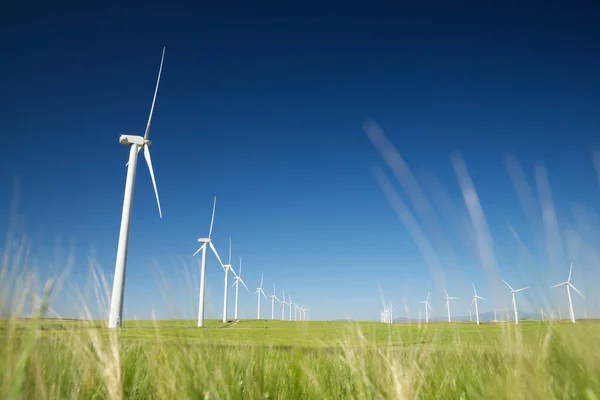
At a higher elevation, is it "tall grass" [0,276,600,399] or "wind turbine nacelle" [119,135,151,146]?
"wind turbine nacelle" [119,135,151,146]

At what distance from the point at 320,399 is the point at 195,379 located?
102 cm

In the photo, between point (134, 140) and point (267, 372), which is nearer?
point (267, 372)

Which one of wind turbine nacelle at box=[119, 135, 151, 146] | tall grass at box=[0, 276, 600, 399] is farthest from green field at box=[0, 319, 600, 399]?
wind turbine nacelle at box=[119, 135, 151, 146]

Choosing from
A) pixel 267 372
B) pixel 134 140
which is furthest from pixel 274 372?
pixel 134 140

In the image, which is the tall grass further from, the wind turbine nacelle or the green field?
the wind turbine nacelle

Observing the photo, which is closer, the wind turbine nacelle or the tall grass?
the tall grass

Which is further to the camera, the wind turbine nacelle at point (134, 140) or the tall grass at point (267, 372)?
the wind turbine nacelle at point (134, 140)

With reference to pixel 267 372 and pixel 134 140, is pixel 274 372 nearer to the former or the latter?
pixel 267 372

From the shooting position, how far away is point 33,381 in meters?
2.95

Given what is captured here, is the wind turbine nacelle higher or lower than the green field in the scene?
higher

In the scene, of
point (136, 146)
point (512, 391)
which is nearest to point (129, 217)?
point (136, 146)

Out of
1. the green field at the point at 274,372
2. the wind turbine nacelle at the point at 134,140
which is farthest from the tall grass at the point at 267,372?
the wind turbine nacelle at the point at 134,140

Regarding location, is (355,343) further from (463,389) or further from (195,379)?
(195,379)

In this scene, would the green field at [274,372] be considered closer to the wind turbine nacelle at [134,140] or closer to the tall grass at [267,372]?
the tall grass at [267,372]
